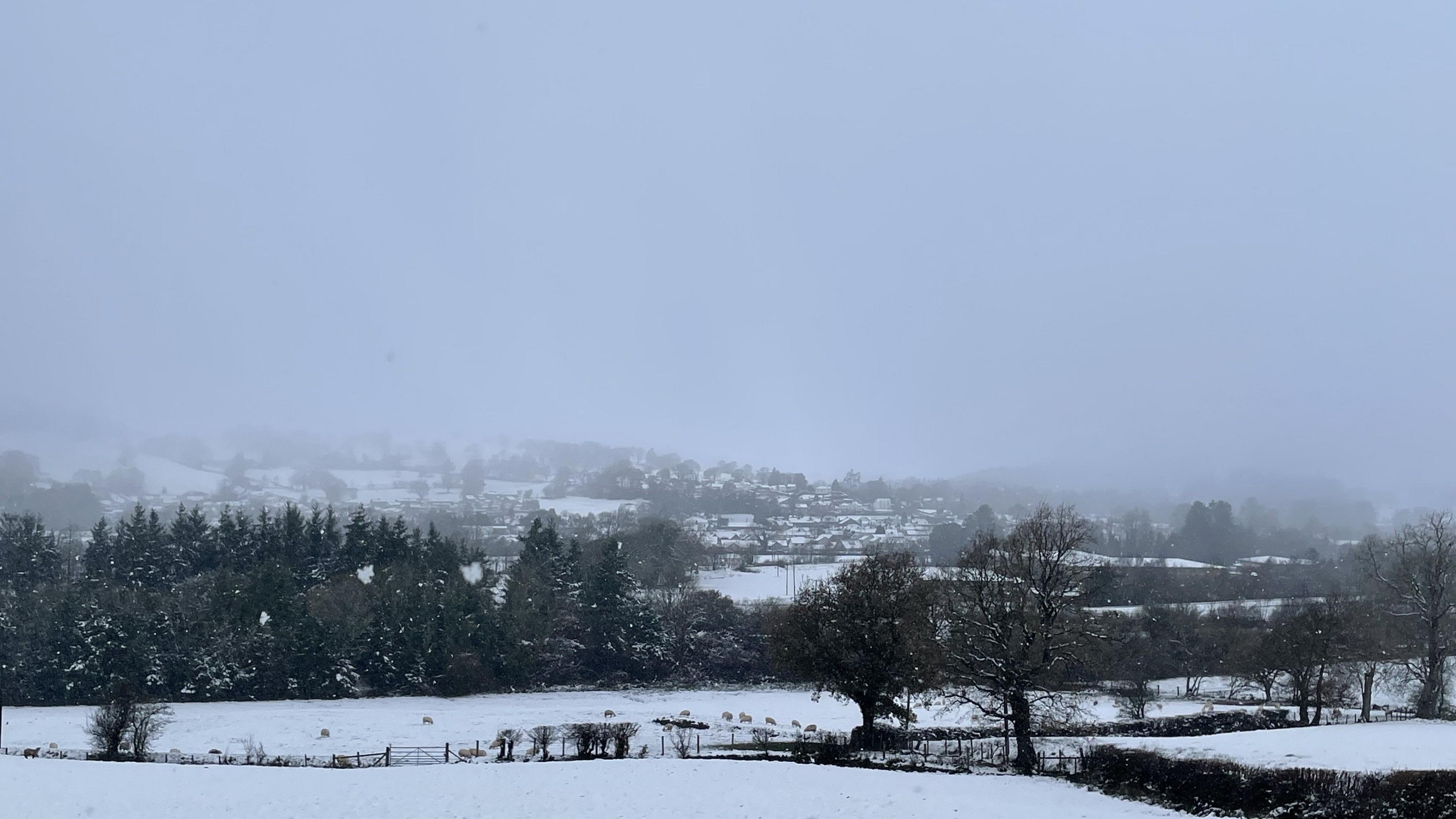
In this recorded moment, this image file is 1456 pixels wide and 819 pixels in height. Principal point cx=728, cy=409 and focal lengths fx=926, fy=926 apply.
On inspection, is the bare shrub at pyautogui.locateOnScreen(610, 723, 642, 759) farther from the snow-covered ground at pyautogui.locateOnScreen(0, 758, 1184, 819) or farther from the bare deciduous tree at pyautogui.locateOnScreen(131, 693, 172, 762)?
the bare deciduous tree at pyautogui.locateOnScreen(131, 693, 172, 762)

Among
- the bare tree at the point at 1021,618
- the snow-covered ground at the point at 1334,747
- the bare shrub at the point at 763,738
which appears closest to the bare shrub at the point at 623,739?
the bare shrub at the point at 763,738

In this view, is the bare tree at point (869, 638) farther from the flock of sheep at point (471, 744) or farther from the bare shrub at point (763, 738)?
the flock of sheep at point (471, 744)

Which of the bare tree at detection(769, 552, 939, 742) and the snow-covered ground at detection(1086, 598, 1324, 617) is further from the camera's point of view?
the snow-covered ground at detection(1086, 598, 1324, 617)

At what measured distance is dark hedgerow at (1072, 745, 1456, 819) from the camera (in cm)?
1986

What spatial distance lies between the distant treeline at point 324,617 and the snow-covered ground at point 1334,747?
40.4 metres

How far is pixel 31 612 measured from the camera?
5741 centimetres

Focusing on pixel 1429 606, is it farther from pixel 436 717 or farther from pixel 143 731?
pixel 143 731

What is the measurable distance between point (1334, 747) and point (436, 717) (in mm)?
37765

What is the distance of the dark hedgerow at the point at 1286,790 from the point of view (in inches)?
782

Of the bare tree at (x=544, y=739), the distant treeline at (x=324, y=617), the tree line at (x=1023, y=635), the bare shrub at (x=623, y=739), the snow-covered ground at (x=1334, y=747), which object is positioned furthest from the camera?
the distant treeline at (x=324, y=617)

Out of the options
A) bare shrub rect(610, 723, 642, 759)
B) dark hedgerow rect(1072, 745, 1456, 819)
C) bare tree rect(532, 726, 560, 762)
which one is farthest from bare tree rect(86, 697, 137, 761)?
dark hedgerow rect(1072, 745, 1456, 819)

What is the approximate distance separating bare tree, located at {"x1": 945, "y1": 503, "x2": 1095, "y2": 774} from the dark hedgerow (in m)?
5.39

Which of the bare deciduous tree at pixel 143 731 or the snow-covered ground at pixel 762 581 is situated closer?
the bare deciduous tree at pixel 143 731

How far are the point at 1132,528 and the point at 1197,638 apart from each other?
122331 millimetres
